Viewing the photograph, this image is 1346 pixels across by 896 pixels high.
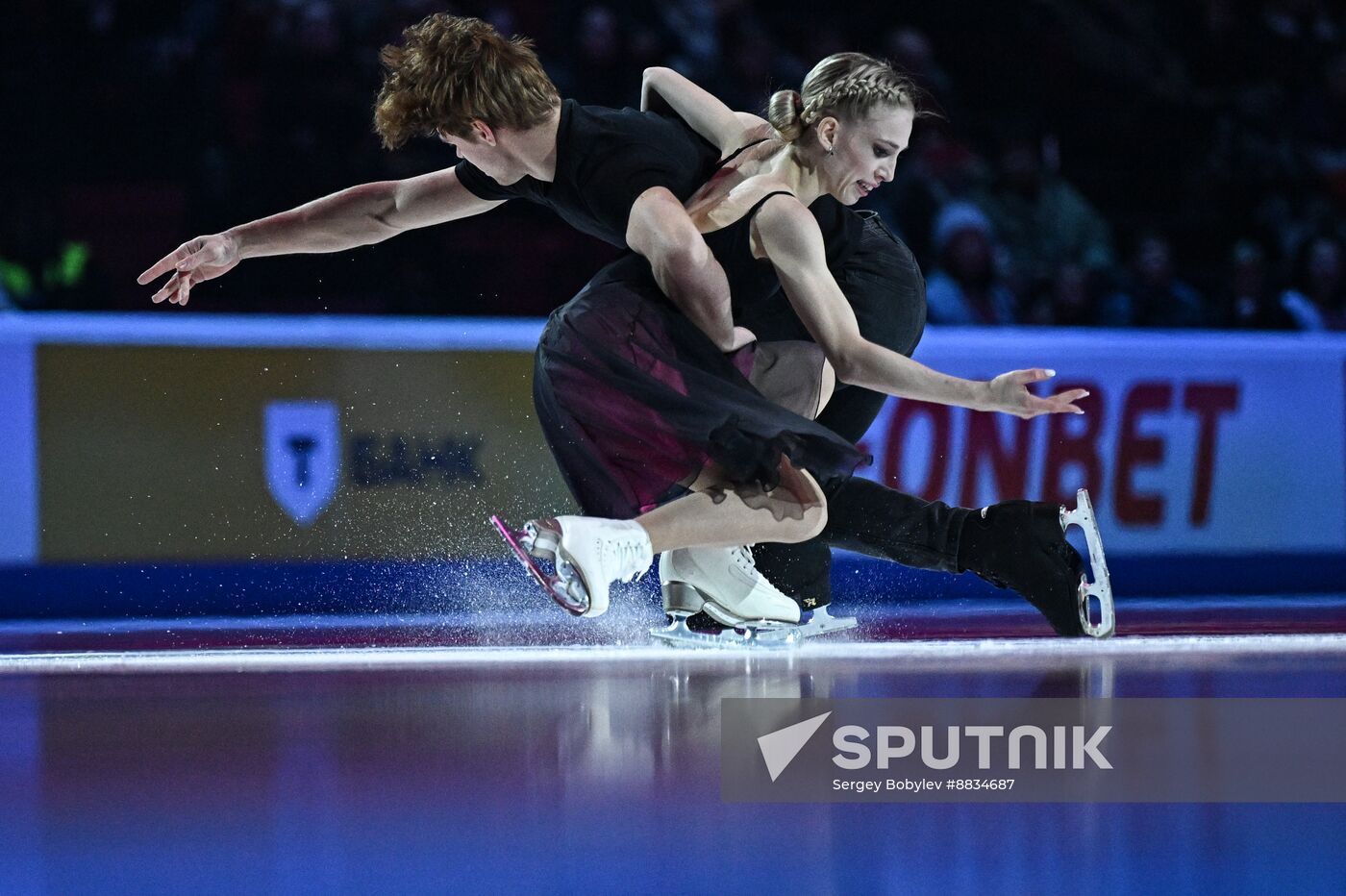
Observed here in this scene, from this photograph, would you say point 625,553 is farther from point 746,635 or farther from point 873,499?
point 873,499

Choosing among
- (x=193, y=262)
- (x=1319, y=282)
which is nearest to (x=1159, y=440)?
(x=1319, y=282)

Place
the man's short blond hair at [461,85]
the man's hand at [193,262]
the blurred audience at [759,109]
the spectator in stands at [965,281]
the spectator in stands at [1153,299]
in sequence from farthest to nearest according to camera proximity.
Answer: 1. the spectator in stands at [1153,299]
2. the spectator in stands at [965,281]
3. the blurred audience at [759,109]
4. the man's hand at [193,262]
5. the man's short blond hair at [461,85]

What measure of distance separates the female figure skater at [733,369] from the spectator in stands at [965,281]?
2238 millimetres

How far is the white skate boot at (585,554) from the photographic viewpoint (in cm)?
235

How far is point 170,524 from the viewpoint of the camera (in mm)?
3732

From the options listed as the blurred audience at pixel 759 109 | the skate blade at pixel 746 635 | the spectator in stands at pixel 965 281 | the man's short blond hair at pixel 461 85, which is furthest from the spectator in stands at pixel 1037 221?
the man's short blond hair at pixel 461 85

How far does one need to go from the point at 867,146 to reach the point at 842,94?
10cm

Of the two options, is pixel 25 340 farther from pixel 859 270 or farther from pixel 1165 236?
pixel 1165 236

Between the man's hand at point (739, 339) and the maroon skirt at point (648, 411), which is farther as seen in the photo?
the man's hand at point (739, 339)

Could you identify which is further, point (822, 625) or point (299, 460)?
point (299, 460)

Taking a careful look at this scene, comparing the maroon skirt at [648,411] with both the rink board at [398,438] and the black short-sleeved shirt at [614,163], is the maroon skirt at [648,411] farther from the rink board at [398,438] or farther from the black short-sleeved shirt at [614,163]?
the rink board at [398,438]

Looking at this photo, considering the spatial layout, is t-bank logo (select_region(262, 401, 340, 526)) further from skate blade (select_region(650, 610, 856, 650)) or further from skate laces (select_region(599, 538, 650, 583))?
skate laces (select_region(599, 538, 650, 583))

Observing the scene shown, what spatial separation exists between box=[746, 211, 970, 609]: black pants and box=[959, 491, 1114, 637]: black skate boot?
0.16 feet

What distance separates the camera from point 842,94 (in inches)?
101
